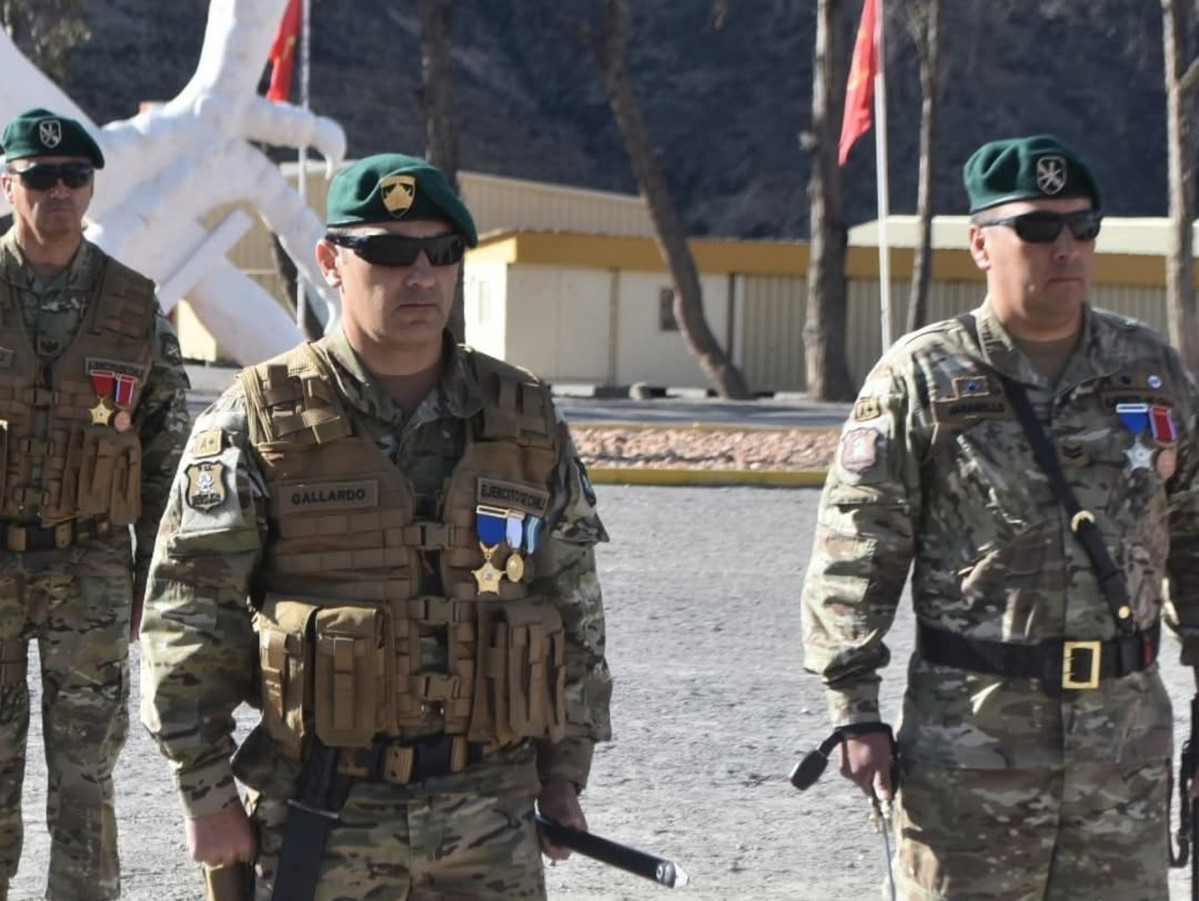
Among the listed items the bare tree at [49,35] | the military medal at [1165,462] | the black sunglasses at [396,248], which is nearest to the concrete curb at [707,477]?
the military medal at [1165,462]

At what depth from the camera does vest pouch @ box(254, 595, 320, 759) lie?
10.5 feet

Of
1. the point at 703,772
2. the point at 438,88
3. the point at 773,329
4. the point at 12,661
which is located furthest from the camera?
the point at 773,329

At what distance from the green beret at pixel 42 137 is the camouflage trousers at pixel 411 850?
89.6 inches

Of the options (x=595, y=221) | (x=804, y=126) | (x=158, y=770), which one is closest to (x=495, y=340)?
(x=595, y=221)

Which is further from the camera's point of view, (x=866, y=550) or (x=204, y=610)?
(x=866, y=550)

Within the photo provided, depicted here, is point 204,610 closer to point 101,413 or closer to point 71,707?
point 71,707

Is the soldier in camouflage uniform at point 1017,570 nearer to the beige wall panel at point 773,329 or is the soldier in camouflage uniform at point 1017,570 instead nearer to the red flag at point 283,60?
the red flag at point 283,60

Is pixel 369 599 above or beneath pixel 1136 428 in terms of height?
beneath

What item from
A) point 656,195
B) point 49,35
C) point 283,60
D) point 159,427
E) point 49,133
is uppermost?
point 49,35

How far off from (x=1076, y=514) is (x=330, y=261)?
1415 mm

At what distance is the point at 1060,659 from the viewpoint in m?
3.66

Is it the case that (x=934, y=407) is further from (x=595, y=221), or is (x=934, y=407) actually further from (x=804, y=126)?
(x=804, y=126)

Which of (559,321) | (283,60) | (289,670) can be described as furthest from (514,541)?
(559,321)

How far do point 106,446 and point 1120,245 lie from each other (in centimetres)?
3739
